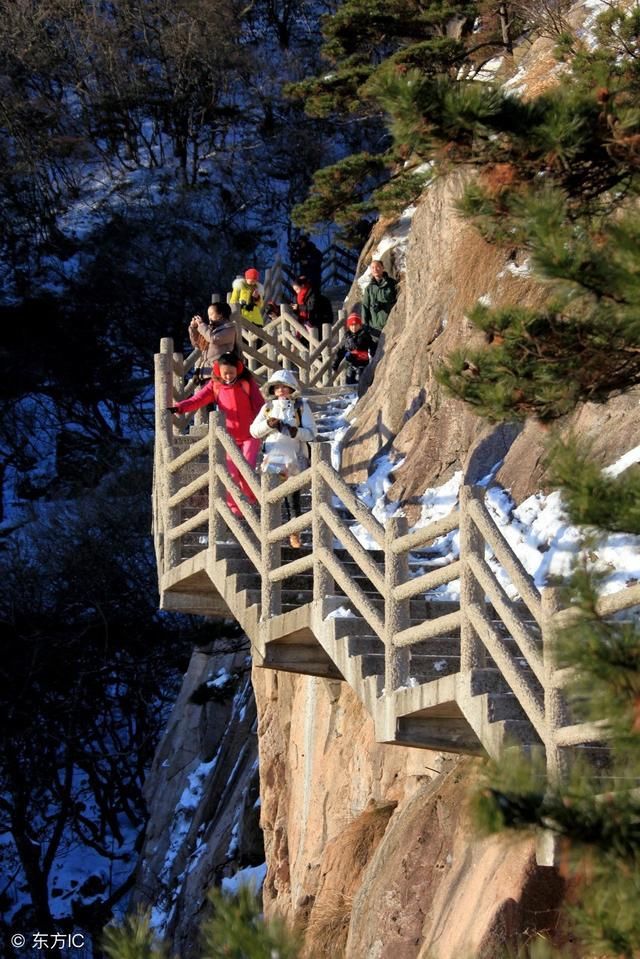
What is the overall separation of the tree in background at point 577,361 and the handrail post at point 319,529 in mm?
2319

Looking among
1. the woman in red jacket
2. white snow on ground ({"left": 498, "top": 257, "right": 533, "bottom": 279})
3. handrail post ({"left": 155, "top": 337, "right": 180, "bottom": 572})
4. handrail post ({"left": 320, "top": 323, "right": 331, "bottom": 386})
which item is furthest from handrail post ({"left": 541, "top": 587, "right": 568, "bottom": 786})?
handrail post ({"left": 320, "top": 323, "right": 331, "bottom": 386})

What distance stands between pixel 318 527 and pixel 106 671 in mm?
20450

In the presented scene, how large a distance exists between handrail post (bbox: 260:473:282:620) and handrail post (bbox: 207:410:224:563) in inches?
32.6

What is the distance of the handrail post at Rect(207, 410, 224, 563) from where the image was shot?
40.5ft

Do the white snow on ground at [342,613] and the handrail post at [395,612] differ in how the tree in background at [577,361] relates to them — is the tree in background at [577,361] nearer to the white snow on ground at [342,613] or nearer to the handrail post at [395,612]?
the handrail post at [395,612]

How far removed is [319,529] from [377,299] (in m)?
8.20

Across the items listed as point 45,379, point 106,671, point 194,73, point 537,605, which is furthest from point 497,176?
point 194,73

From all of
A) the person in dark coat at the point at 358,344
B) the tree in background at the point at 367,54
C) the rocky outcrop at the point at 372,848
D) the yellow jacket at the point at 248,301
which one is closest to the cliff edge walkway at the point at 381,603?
the rocky outcrop at the point at 372,848

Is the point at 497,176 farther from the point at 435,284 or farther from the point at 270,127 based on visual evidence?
the point at 270,127

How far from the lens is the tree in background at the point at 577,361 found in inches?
213

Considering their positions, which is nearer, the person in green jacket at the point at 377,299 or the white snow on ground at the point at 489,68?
the person in green jacket at the point at 377,299

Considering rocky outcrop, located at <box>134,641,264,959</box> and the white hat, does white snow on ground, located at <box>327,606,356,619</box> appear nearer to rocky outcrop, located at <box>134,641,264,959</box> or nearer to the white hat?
the white hat

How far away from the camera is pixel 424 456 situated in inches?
550

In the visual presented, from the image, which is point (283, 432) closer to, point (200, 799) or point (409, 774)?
point (409, 774)
